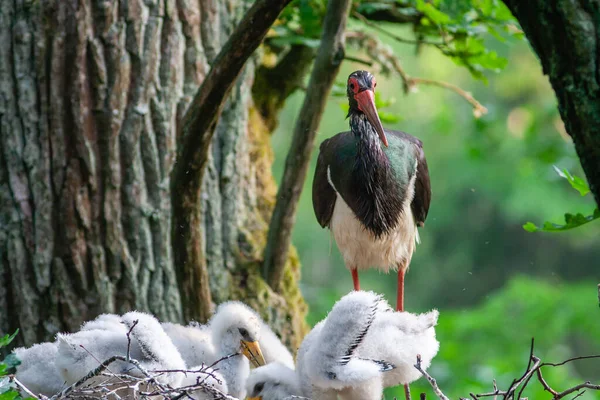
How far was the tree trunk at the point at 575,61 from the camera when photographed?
5.34ft

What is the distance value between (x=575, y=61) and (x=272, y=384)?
1759 millimetres

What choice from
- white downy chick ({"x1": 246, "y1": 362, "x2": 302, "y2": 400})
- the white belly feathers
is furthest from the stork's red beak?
white downy chick ({"x1": 246, "y1": 362, "x2": 302, "y2": 400})

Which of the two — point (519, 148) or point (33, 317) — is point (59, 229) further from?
point (519, 148)

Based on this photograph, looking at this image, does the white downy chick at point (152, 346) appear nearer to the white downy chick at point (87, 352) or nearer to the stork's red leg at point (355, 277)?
the white downy chick at point (87, 352)

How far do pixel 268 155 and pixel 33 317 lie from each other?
1.46 metres

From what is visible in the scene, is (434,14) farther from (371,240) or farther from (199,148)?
(199,148)

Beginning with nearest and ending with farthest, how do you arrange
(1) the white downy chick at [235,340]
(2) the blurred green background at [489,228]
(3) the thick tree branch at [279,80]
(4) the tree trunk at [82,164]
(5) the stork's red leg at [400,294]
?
(1) the white downy chick at [235,340] < (4) the tree trunk at [82,164] < (5) the stork's red leg at [400,294] < (3) the thick tree branch at [279,80] < (2) the blurred green background at [489,228]

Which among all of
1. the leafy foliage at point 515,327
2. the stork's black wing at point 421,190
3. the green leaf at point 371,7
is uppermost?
the green leaf at point 371,7

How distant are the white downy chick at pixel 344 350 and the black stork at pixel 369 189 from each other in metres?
0.90

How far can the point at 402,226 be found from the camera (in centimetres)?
389

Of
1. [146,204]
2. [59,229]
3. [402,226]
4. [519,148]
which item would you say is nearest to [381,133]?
[402,226]

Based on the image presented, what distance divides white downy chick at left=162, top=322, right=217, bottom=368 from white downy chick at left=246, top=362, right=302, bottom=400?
0.29 metres

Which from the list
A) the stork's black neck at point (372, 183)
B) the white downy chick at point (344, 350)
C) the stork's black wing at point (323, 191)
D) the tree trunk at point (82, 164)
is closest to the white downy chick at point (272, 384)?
the white downy chick at point (344, 350)

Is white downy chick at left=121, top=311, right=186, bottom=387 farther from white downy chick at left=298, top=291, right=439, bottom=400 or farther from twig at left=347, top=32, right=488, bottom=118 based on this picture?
twig at left=347, top=32, right=488, bottom=118
